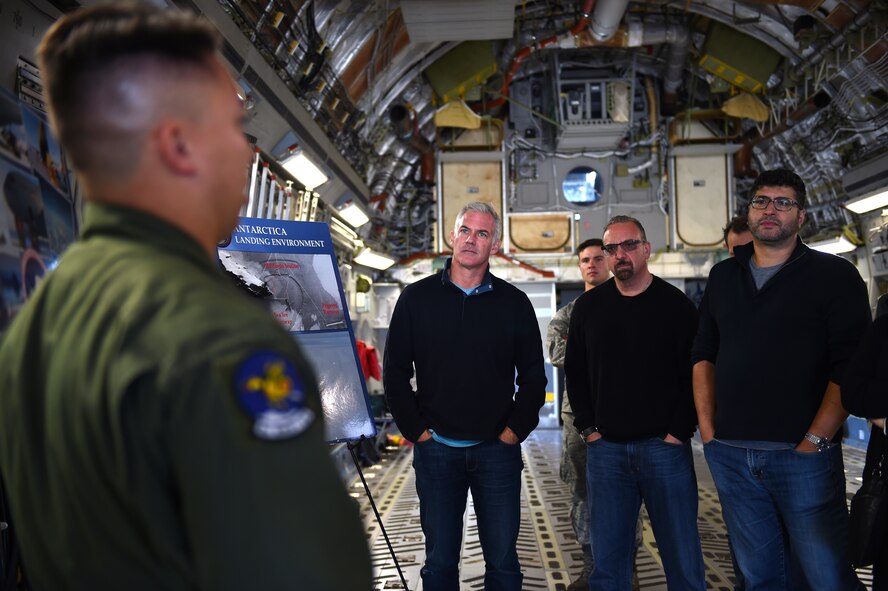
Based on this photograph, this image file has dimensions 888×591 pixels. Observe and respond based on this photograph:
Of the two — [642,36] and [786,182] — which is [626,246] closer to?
[786,182]

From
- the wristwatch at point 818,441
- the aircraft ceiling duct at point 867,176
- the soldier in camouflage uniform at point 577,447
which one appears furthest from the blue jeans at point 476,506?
the aircraft ceiling duct at point 867,176

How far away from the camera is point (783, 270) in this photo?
2619 mm

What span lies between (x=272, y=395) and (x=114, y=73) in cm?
44

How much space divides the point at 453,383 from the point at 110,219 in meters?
2.14

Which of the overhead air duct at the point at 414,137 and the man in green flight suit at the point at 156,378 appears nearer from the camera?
the man in green flight suit at the point at 156,378

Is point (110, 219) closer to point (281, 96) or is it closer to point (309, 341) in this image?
point (309, 341)

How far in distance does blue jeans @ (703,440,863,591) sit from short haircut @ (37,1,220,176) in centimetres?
245

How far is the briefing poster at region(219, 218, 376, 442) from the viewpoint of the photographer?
9.91 feet

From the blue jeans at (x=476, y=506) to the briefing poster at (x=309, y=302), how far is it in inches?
16.0

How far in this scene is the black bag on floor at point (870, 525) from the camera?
89.6 inches

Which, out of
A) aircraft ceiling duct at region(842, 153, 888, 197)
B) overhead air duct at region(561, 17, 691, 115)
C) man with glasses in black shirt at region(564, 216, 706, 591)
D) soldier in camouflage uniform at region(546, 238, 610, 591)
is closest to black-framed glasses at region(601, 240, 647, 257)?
man with glasses in black shirt at region(564, 216, 706, 591)

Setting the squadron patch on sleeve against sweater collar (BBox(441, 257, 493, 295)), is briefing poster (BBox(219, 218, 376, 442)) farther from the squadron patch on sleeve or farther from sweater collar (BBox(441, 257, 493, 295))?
the squadron patch on sleeve

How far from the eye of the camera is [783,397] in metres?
2.53

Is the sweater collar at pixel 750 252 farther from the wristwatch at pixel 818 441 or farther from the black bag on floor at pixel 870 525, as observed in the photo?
the black bag on floor at pixel 870 525
